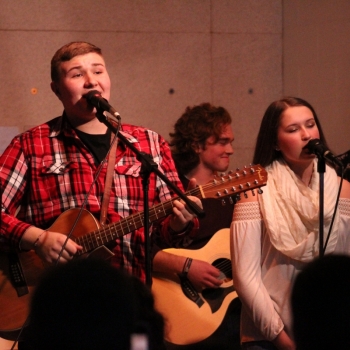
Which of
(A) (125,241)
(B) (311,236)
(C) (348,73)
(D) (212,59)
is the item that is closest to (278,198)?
(B) (311,236)

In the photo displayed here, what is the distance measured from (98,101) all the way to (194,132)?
176cm

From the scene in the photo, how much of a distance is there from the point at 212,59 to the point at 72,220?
9.15 feet

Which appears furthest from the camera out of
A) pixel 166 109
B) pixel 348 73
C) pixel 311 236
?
pixel 166 109

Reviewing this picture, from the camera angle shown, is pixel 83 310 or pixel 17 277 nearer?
pixel 83 310

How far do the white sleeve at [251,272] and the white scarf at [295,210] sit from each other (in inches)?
3.0

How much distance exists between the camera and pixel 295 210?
354cm

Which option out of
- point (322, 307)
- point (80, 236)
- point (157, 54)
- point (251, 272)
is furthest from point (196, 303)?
point (322, 307)

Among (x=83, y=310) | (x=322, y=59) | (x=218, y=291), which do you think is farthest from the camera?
(x=322, y=59)

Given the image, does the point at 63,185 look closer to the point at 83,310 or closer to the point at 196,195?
the point at 196,195

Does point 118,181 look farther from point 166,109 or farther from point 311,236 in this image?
point 166,109

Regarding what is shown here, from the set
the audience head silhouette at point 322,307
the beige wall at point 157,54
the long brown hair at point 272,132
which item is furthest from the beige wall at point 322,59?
the audience head silhouette at point 322,307

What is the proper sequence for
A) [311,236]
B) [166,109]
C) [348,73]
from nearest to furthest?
1. [311,236]
2. [348,73]
3. [166,109]

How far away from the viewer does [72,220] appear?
137 inches

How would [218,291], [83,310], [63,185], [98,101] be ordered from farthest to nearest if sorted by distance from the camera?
[218,291]
[63,185]
[98,101]
[83,310]
